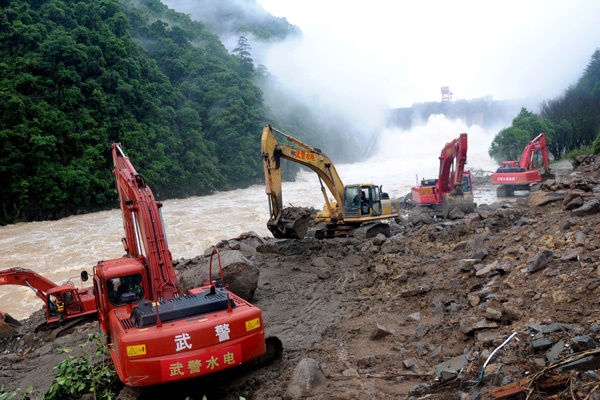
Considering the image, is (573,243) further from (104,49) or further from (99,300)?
(104,49)

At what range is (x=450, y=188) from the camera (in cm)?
1941

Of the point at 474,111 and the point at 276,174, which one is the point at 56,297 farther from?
the point at 474,111

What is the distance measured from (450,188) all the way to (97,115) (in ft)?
85.9

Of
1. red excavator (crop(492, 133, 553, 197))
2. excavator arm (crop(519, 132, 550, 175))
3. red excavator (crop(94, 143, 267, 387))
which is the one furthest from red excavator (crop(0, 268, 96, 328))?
excavator arm (crop(519, 132, 550, 175))

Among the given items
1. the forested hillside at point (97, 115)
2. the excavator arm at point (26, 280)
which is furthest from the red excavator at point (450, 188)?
the forested hillside at point (97, 115)

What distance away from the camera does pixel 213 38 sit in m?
69.8

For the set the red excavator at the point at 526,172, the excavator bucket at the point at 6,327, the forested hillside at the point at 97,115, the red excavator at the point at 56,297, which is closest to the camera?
the red excavator at the point at 56,297

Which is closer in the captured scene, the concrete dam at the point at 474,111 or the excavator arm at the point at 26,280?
the excavator arm at the point at 26,280

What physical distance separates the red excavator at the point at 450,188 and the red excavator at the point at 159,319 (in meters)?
12.6

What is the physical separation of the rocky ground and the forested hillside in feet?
66.6

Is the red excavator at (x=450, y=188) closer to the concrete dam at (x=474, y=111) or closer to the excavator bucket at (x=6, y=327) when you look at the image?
the excavator bucket at (x=6, y=327)

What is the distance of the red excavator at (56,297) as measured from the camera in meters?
10.4

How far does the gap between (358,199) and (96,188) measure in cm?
2283

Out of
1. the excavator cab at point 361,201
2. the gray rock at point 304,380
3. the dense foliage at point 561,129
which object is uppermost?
the dense foliage at point 561,129
